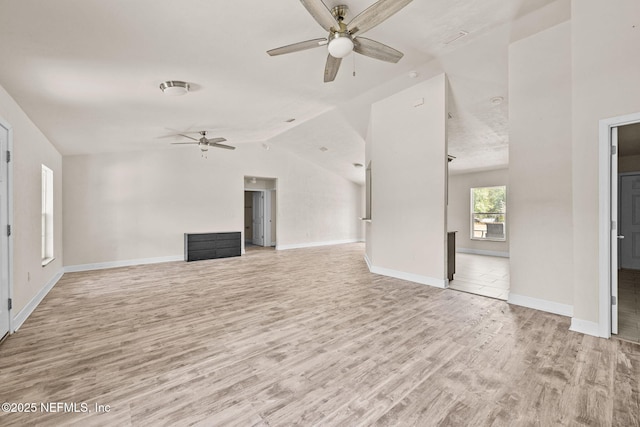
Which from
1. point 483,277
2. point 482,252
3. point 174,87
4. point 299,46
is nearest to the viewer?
point 299,46

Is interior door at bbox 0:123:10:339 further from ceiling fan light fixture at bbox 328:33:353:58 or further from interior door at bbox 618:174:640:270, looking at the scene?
interior door at bbox 618:174:640:270

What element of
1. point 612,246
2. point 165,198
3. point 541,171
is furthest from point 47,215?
point 612,246

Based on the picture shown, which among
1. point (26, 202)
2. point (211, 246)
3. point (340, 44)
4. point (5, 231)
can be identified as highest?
point (340, 44)

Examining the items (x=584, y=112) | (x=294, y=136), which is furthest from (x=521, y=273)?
(x=294, y=136)

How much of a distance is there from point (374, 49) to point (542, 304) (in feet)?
11.1

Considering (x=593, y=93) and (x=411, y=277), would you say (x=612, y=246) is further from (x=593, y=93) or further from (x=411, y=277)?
(x=411, y=277)

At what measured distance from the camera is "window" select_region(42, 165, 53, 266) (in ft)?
16.0

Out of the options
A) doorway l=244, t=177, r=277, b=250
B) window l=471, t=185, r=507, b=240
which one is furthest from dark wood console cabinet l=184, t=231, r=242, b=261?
window l=471, t=185, r=507, b=240

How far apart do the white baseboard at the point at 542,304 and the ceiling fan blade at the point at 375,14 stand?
3.46 meters

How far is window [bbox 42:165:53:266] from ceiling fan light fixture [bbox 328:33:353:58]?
5.19 metres

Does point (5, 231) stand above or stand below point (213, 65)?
below

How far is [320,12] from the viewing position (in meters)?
2.16

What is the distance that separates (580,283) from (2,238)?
5.50 m

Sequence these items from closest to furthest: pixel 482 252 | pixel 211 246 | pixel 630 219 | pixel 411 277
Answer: pixel 411 277, pixel 630 219, pixel 211 246, pixel 482 252
